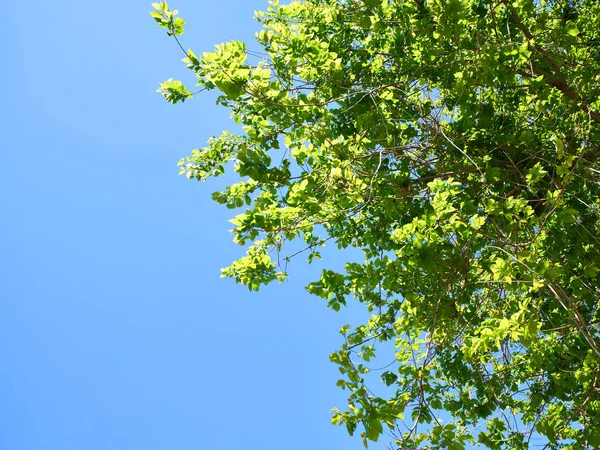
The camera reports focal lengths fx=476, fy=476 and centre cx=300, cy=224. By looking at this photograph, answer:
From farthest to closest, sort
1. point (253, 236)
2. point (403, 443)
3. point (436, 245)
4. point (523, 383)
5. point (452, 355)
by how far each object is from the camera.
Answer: point (523, 383) < point (452, 355) < point (253, 236) < point (436, 245) < point (403, 443)

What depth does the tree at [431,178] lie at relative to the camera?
11.9 feet


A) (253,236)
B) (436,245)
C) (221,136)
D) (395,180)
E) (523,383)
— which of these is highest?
(221,136)

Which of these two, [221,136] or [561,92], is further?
[561,92]

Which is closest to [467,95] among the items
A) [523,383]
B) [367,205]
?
[367,205]

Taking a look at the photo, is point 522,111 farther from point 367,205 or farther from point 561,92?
point 367,205

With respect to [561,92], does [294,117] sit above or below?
below

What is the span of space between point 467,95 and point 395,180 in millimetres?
987

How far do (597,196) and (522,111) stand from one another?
1234mm

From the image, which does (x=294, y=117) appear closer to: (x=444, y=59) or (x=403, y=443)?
(x=444, y=59)

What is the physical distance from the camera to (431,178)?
4723 millimetres

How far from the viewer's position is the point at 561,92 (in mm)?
5062

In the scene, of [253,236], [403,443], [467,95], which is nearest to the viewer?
[403,443]

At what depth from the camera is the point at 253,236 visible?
157 inches

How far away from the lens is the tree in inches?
143
